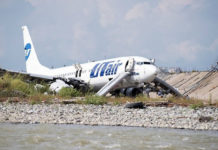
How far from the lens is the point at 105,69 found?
115 feet

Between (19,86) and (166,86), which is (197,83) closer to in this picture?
(166,86)

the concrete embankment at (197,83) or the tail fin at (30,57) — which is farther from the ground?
the tail fin at (30,57)

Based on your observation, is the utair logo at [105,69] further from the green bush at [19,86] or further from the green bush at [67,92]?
the green bush at [19,86]

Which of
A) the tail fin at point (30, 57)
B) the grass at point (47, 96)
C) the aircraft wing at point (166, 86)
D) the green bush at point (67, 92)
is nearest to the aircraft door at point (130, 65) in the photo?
the grass at point (47, 96)

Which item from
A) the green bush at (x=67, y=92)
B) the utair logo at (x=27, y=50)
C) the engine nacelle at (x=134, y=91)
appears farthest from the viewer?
the utair logo at (x=27, y=50)

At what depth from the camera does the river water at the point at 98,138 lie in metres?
11.9

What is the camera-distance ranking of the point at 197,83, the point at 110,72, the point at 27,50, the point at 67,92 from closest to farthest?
the point at 67,92 → the point at 110,72 → the point at 27,50 → the point at 197,83

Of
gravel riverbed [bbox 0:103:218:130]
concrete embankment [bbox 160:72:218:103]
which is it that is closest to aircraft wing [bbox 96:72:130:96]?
concrete embankment [bbox 160:72:218:103]

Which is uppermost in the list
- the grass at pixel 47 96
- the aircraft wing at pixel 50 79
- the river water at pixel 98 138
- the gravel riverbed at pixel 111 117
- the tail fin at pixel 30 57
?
the tail fin at pixel 30 57

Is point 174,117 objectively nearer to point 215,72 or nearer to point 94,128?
point 94,128

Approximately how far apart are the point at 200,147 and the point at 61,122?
21.5 feet

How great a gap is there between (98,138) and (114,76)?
21.0 meters

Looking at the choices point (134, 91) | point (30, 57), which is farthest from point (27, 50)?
point (134, 91)

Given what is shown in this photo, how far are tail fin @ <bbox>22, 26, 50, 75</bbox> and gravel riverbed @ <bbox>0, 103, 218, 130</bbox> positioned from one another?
22.6m
